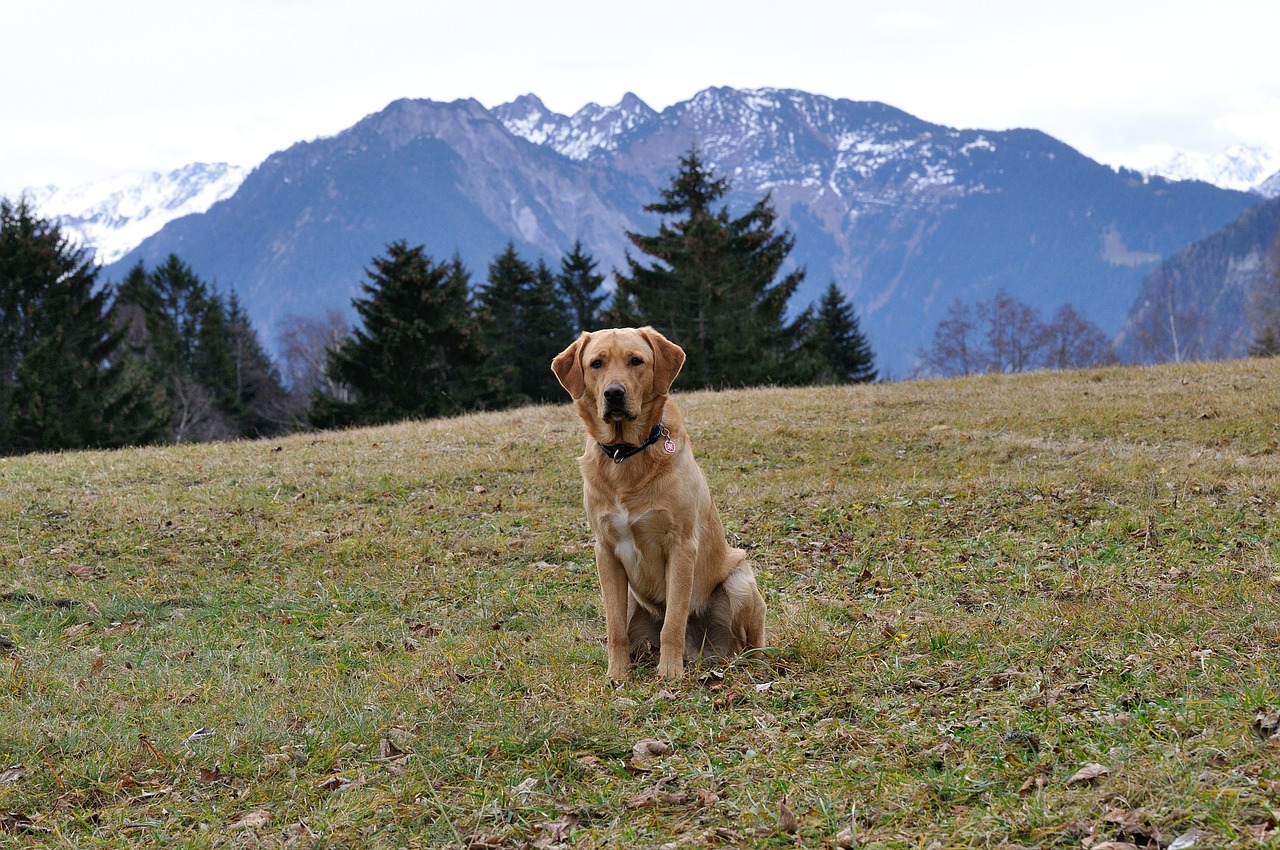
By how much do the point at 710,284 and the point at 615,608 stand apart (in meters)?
32.7

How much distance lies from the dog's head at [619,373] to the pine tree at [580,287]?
49490 millimetres

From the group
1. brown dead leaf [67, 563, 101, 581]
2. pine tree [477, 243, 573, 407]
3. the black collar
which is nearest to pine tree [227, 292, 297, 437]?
pine tree [477, 243, 573, 407]

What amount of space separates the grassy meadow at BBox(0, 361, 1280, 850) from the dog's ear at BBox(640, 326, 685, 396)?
1.68 meters

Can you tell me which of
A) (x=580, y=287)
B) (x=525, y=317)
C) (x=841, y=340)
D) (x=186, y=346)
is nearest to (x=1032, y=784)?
(x=525, y=317)

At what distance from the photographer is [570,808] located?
3869 mm

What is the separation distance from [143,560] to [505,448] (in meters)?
5.64

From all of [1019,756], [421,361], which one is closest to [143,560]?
[1019,756]

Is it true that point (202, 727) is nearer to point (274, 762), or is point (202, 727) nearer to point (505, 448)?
point (274, 762)

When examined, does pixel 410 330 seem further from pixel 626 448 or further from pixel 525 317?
pixel 626 448

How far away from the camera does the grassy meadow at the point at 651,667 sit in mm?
3701

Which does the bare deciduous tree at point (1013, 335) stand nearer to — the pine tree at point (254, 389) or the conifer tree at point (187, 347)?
the pine tree at point (254, 389)

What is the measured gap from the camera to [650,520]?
5.43 metres

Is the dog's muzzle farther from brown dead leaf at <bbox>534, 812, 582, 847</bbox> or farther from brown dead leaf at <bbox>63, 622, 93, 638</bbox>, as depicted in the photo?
brown dead leaf at <bbox>63, 622, 93, 638</bbox>

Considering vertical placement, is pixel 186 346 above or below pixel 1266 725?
above
